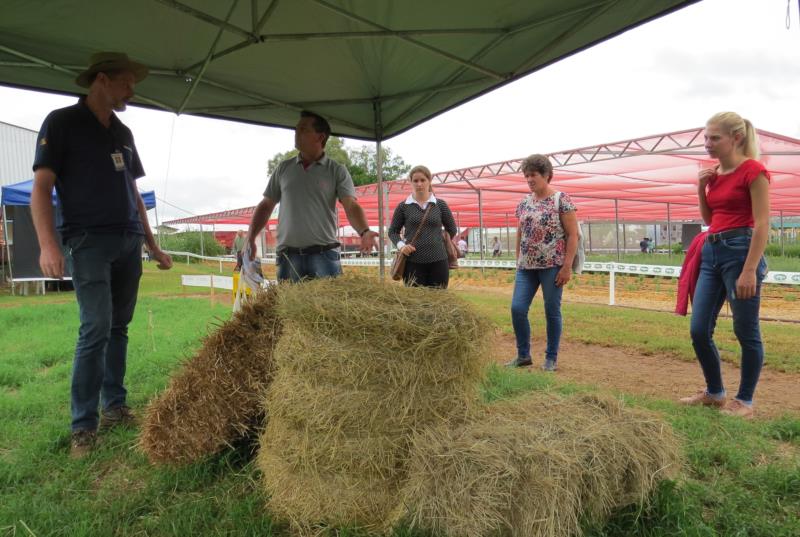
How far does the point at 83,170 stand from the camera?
268 centimetres

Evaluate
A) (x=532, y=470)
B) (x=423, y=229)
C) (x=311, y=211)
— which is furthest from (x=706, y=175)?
(x=311, y=211)

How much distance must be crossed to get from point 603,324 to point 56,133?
6.34 metres

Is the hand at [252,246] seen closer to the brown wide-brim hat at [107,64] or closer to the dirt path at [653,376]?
the brown wide-brim hat at [107,64]

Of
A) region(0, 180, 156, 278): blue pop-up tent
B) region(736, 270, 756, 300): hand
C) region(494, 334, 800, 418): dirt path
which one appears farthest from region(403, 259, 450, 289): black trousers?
region(0, 180, 156, 278): blue pop-up tent

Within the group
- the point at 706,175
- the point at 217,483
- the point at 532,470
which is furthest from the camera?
the point at 706,175

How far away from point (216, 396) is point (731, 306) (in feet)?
9.61

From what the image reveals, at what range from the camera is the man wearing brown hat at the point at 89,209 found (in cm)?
256

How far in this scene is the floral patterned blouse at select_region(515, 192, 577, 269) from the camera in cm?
418

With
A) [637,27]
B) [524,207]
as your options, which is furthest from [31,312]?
[637,27]

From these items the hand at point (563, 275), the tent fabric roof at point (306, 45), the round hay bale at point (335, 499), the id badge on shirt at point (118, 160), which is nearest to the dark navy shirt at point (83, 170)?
the id badge on shirt at point (118, 160)

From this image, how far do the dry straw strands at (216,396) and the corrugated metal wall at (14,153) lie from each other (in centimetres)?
2451

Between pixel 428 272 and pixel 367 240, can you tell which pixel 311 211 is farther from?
pixel 428 272

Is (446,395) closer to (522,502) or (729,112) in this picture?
(522,502)

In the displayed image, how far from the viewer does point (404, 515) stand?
1.65 meters
